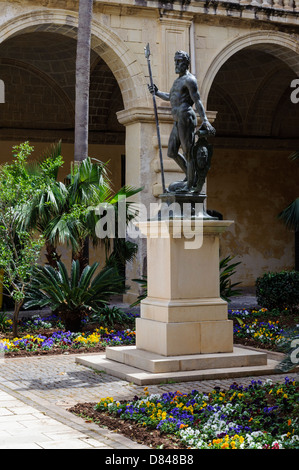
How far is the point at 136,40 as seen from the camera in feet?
47.0

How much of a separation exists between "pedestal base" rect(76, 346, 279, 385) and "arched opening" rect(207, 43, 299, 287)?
11.0 meters

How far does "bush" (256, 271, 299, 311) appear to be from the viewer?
1290 cm

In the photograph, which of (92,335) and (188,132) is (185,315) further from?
(92,335)

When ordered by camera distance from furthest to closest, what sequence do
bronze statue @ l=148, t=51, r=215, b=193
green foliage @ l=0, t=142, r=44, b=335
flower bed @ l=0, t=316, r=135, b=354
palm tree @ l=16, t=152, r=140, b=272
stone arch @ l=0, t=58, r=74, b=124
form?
1. stone arch @ l=0, t=58, r=74, b=124
2. palm tree @ l=16, t=152, r=140, b=272
3. green foliage @ l=0, t=142, r=44, b=335
4. flower bed @ l=0, t=316, r=135, b=354
5. bronze statue @ l=148, t=51, r=215, b=193

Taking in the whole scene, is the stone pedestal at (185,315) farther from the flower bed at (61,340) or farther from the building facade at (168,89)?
the building facade at (168,89)

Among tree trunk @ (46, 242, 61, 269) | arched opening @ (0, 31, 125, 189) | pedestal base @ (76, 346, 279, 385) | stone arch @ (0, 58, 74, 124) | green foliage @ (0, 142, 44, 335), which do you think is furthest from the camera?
stone arch @ (0, 58, 74, 124)

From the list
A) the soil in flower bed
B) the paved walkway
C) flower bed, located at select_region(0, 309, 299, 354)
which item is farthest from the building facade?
the soil in flower bed

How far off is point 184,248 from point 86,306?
3.13 meters

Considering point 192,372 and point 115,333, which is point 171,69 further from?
point 192,372

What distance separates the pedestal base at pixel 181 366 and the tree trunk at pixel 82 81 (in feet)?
14.7

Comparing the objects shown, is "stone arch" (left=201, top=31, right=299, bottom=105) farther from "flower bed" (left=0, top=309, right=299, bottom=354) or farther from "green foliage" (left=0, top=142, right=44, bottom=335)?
"green foliage" (left=0, top=142, right=44, bottom=335)

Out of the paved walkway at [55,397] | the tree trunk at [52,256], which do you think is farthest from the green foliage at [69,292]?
the paved walkway at [55,397]

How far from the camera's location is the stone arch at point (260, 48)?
1488 cm
